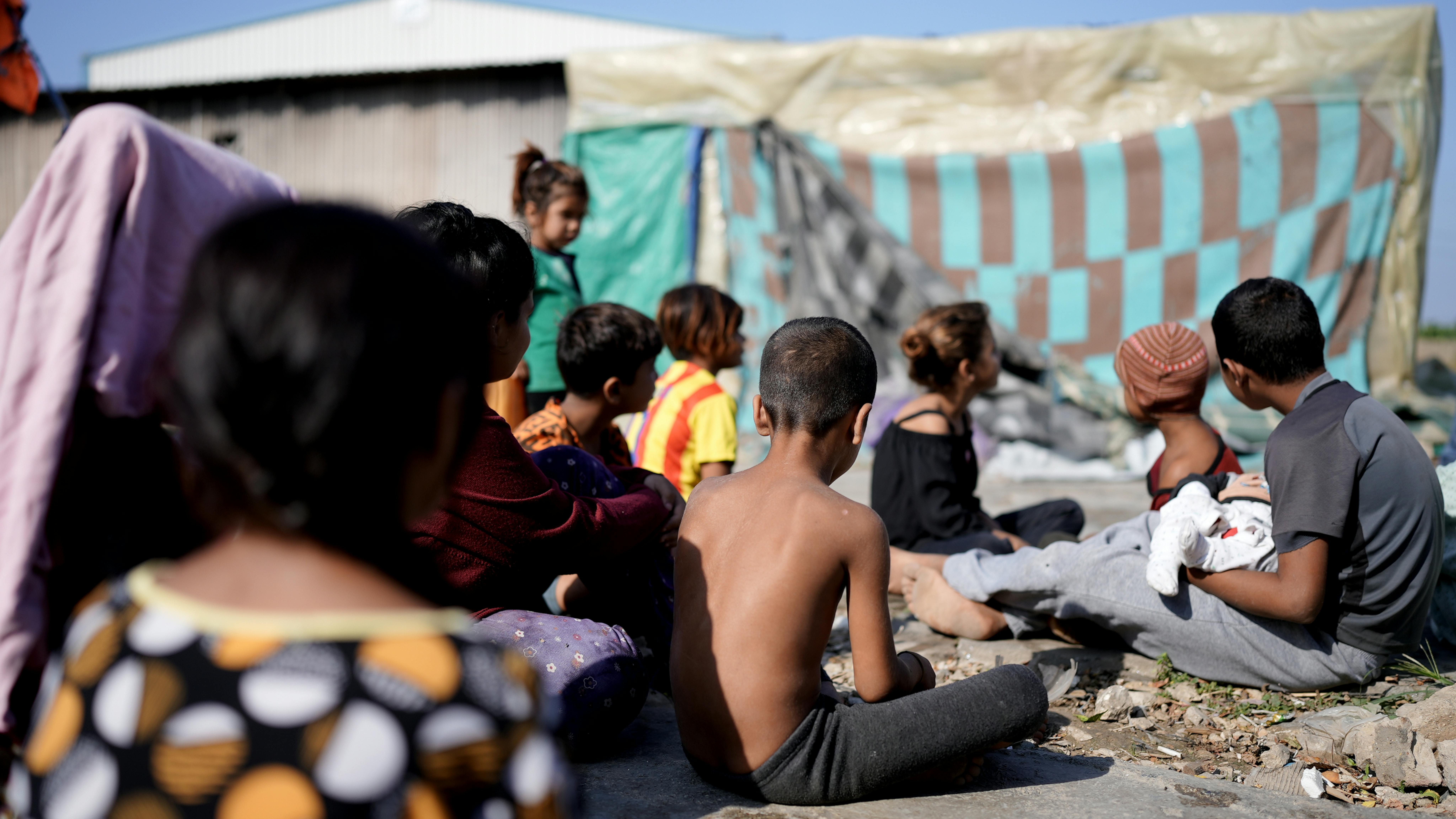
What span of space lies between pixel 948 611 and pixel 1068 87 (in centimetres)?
518

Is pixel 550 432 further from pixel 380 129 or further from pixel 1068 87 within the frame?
pixel 380 129

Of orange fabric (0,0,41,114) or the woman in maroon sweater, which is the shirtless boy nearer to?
the woman in maroon sweater

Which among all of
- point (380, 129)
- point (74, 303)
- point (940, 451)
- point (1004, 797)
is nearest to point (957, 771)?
point (1004, 797)

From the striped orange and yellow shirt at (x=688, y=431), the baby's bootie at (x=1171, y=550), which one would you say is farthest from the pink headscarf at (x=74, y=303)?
the baby's bootie at (x=1171, y=550)

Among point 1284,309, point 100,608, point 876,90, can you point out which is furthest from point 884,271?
point 100,608

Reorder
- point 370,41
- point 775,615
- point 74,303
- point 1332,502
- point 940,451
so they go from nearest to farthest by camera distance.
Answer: point 74,303
point 775,615
point 1332,502
point 940,451
point 370,41

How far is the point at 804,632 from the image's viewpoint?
1.88 metres

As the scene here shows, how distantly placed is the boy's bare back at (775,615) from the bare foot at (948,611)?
129 cm

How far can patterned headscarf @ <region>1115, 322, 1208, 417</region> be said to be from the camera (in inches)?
130

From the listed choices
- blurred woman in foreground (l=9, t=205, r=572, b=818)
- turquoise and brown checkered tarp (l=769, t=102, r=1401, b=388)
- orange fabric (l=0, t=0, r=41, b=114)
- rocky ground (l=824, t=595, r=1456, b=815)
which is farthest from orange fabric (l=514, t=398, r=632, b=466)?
turquoise and brown checkered tarp (l=769, t=102, r=1401, b=388)

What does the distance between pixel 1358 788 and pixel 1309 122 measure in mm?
5989

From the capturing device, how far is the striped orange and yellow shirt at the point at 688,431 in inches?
140

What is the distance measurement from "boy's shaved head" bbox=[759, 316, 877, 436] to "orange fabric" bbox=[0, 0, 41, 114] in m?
5.02

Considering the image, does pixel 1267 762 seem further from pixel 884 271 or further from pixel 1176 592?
pixel 884 271
